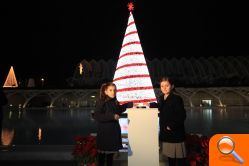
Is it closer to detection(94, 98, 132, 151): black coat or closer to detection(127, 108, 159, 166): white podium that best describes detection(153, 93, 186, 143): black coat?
detection(127, 108, 159, 166): white podium

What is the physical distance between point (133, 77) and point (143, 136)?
189cm

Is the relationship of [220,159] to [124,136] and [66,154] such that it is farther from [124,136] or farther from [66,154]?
[66,154]

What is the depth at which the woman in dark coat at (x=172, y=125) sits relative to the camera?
4559 mm

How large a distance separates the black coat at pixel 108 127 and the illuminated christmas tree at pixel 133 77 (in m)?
1.94

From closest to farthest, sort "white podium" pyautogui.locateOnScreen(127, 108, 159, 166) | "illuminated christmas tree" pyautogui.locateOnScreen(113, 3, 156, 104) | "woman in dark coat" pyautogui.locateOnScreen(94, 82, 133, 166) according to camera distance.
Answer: "woman in dark coat" pyautogui.locateOnScreen(94, 82, 133, 166), "white podium" pyautogui.locateOnScreen(127, 108, 159, 166), "illuminated christmas tree" pyautogui.locateOnScreen(113, 3, 156, 104)

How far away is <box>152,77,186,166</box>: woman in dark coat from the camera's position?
4559 millimetres

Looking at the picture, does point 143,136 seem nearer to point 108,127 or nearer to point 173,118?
point 108,127

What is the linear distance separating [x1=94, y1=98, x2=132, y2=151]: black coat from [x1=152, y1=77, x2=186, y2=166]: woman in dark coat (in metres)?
0.72

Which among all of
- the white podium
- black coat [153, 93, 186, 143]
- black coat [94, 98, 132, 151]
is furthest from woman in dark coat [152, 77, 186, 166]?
black coat [94, 98, 132, 151]

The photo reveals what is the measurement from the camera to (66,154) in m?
7.27

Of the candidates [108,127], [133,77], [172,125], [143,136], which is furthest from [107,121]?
[133,77]

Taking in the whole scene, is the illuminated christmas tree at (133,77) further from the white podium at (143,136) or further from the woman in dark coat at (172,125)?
the woman in dark coat at (172,125)

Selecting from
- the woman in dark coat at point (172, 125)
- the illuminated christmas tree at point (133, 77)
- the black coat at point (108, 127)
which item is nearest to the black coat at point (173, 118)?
the woman in dark coat at point (172, 125)

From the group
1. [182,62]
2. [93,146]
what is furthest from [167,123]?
[182,62]
